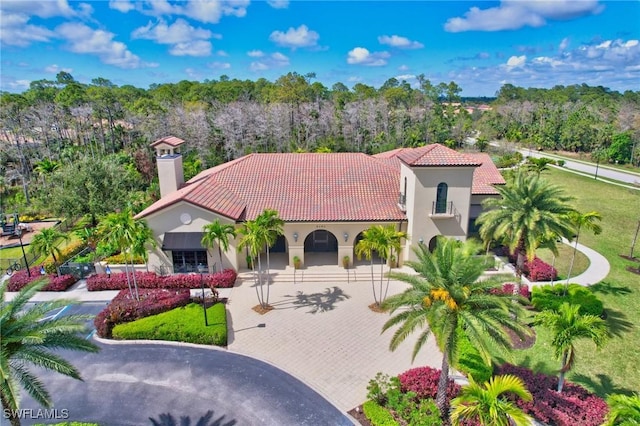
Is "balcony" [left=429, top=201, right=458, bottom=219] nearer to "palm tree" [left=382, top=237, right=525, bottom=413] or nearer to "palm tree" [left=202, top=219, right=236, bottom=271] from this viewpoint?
"palm tree" [left=382, top=237, right=525, bottom=413]

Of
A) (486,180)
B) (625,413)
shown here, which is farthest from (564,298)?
(486,180)

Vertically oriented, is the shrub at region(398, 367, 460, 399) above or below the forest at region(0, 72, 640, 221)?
below

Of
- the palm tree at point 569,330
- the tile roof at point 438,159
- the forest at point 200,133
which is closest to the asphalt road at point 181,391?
the palm tree at point 569,330

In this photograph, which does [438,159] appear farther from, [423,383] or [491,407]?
[491,407]

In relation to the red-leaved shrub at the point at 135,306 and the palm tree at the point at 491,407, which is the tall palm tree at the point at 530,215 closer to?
the palm tree at the point at 491,407

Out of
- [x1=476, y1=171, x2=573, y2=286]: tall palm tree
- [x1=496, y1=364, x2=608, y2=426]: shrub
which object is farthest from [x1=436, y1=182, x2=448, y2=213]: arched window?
[x1=496, y1=364, x2=608, y2=426]: shrub

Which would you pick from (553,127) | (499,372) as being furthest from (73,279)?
(553,127)

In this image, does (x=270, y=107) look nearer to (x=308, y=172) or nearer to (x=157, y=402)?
(x=308, y=172)
